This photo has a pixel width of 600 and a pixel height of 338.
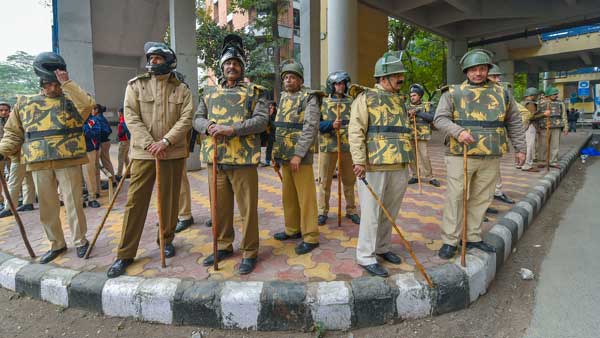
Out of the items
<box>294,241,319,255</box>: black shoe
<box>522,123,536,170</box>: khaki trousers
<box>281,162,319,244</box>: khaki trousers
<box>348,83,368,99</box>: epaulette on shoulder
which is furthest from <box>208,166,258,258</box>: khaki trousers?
<box>522,123,536,170</box>: khaki trousers

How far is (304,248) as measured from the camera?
11.9 feet

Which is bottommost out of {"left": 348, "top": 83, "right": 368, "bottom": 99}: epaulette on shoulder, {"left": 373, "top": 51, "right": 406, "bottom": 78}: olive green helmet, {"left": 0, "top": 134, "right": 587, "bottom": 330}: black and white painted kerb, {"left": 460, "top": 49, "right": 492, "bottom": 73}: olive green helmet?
{"left": 0, "top": 134, "right": 587, "bottom": 330}: black and white painted kerb

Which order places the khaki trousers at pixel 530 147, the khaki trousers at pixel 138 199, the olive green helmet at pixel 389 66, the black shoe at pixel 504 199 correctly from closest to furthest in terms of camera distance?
the olive green helmet at pixel 389 66, the khaki trousers at pixel 138 199, the black shoe at pixel 504 199, the khaki trousers at pixel 530 147

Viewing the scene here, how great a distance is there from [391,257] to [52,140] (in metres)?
3.58

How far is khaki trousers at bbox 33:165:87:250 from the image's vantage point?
3.69 metres

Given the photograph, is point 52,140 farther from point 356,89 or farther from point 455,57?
point 455,57

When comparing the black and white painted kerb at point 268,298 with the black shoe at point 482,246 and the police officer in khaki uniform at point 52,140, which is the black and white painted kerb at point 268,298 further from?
the police officer in khaki uniform at point 52,140

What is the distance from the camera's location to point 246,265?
3.20 meters

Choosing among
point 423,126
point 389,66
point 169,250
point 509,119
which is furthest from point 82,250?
point 423,126

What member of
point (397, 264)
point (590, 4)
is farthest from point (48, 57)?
point (590, 4)

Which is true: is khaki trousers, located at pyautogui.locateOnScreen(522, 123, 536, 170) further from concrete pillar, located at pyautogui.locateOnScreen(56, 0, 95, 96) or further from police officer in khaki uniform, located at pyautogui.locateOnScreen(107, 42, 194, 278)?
concrete pillar, located at pyautogui.locateOnScreen(56, 0, 95, 96)

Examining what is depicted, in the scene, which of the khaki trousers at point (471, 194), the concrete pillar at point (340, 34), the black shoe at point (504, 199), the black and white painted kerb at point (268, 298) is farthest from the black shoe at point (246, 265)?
the concrete pillar at point (340, 34)

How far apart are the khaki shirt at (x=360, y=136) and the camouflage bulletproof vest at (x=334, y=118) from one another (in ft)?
4.71

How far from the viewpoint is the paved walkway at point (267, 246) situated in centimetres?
319
